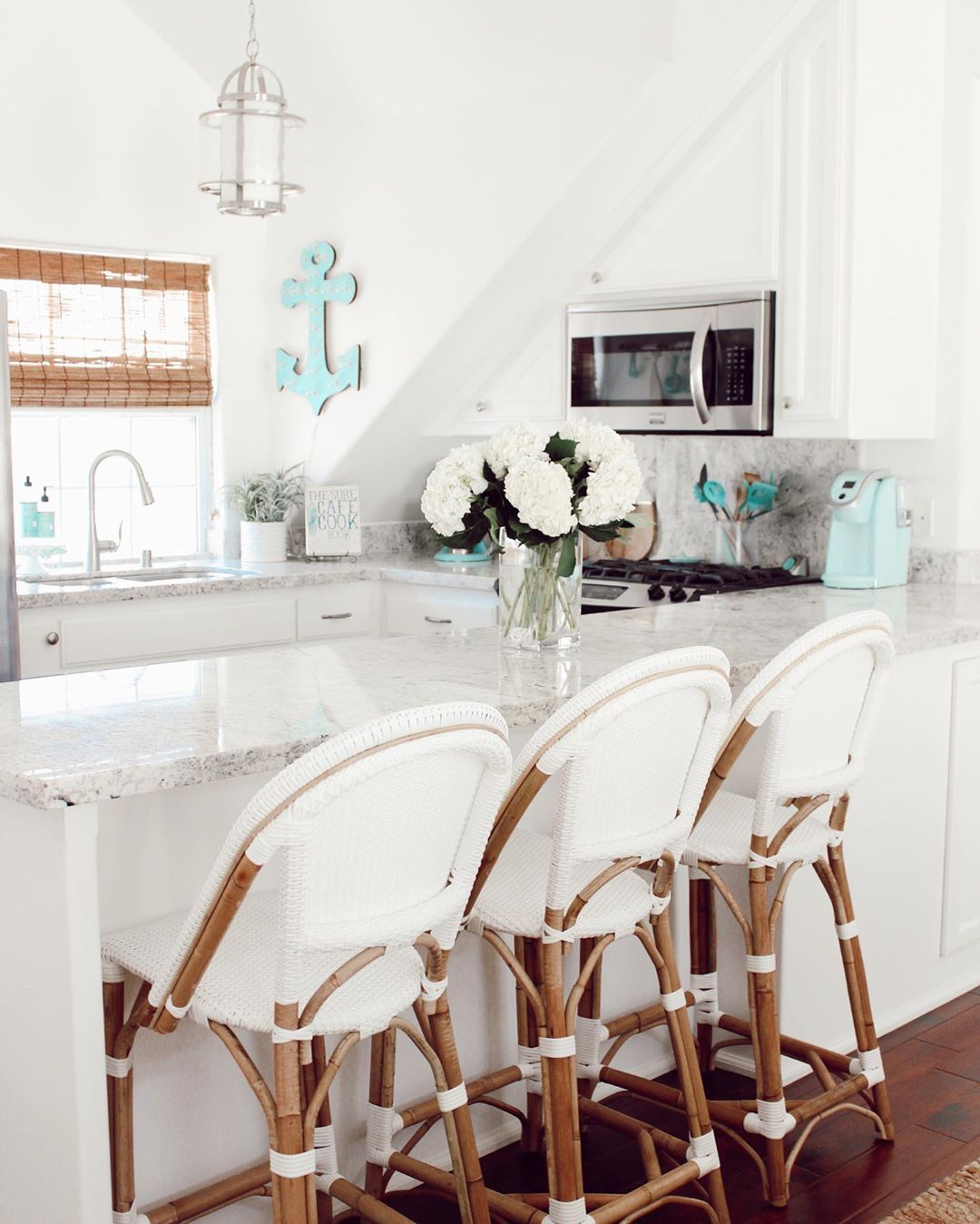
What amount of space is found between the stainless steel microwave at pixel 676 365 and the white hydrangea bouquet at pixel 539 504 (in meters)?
1.20

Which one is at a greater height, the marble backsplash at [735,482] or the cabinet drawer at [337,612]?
the marble backsplash at [735,482]

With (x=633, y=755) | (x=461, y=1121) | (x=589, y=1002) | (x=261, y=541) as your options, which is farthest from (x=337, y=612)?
(x=461, y=1121)

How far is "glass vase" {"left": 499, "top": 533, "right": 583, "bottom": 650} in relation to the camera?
2.85 metres

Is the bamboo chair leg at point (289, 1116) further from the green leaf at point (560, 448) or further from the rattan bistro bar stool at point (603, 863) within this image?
the green leaf at point (560, 448)

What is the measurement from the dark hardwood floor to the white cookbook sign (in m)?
2.63

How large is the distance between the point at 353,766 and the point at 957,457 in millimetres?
2754

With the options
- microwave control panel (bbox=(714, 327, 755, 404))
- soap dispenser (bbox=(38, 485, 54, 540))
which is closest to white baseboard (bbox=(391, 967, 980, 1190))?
microwave control panel (bbox=(714, 327, 755, 404))

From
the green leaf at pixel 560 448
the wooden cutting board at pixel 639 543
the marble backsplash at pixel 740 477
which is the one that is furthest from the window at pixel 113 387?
the green leaf at pixel 560 448

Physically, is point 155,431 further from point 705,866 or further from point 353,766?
point 353,766

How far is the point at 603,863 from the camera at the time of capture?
2342mm

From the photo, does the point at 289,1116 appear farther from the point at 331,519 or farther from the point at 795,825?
the point at 331,519

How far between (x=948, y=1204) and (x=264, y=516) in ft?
10.9

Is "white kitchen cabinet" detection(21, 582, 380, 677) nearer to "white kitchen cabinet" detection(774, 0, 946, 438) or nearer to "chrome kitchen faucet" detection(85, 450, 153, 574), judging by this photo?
"chrome kitchen faucet" detection(85, 450, 153, 574)

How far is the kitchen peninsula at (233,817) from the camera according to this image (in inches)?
75.3
